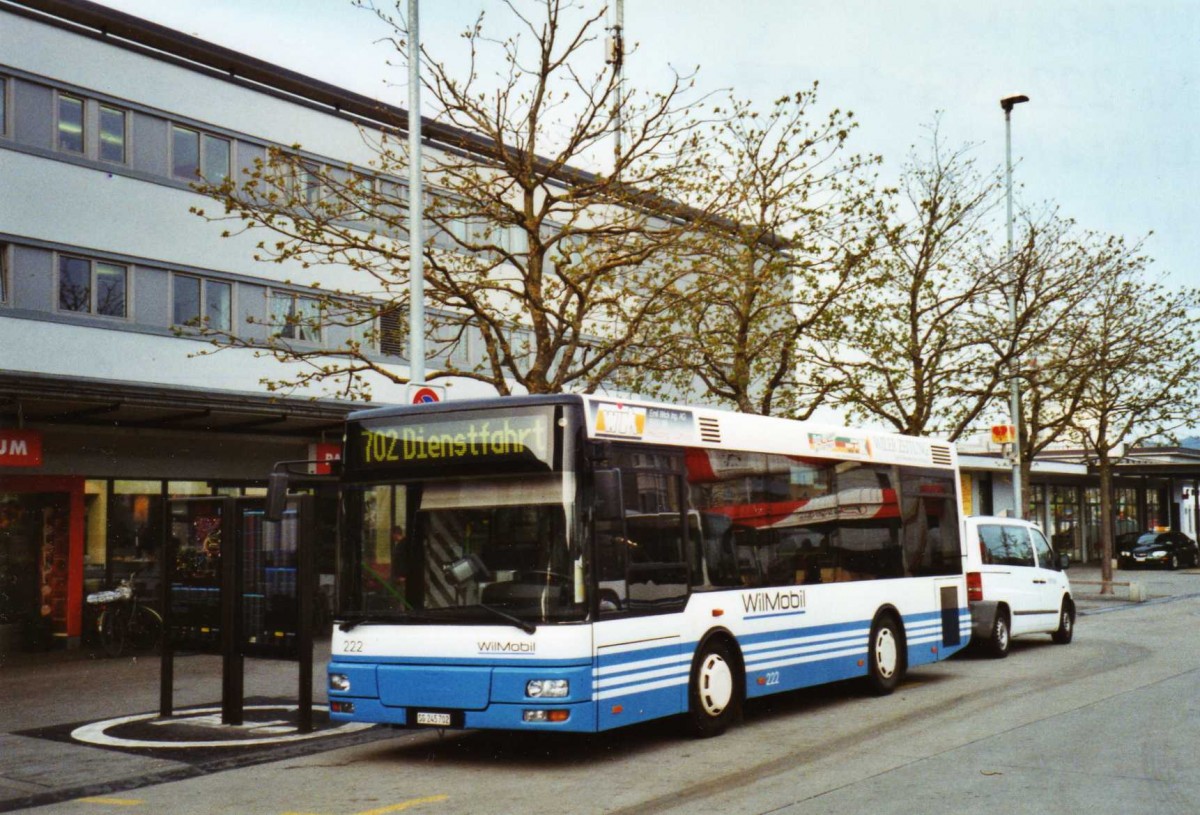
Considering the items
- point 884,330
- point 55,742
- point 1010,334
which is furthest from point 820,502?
point 1010,334

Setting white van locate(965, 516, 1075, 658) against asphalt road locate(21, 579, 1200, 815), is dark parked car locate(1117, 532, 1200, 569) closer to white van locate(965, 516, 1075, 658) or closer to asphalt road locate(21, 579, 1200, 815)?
white van locate(965, 516, 1075, 658)

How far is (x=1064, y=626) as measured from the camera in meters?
20.4

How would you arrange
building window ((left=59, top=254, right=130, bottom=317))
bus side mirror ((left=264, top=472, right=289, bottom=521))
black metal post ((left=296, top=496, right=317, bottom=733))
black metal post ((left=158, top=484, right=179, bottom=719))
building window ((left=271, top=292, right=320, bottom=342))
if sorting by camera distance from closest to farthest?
bus side mirror ((left=264, top=472, right=289, bottom=521)) < black metal post ((left=296, top=496, right=317, bottom=733)) < black metal post ((left=158, top=484, right=179, bottom=719)) < building window ((left=59, top=254, right=130, bottom=317)) < building window ((left=271, top=292, right=320, bottom=342))

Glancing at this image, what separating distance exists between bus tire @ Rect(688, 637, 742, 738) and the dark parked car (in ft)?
146

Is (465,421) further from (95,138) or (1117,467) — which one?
(1117,467)

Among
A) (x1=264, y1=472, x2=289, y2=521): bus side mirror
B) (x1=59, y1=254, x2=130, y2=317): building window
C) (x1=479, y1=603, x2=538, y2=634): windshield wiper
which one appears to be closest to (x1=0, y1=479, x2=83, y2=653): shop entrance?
(x1=59, y1=254, x2=130, y2=317): building window

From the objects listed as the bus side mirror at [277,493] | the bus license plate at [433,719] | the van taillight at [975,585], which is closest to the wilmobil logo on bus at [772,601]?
the bus license plate at [433,719]

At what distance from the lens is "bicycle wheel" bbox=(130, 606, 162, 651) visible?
1989 centimetres

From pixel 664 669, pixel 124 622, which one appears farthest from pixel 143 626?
pixel 664 669

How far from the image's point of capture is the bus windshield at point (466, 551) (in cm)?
960

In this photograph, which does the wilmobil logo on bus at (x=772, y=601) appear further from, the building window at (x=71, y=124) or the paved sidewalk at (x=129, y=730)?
the building window at (x=71, y=124)

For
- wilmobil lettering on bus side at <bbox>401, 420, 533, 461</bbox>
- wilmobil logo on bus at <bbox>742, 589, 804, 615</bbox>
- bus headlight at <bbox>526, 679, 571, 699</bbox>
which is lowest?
bus headlight at <bbox>526, 679, 571, 699</bbox>

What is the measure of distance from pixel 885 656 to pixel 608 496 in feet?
18.5

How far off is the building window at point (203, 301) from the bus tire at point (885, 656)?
14.5 metres
